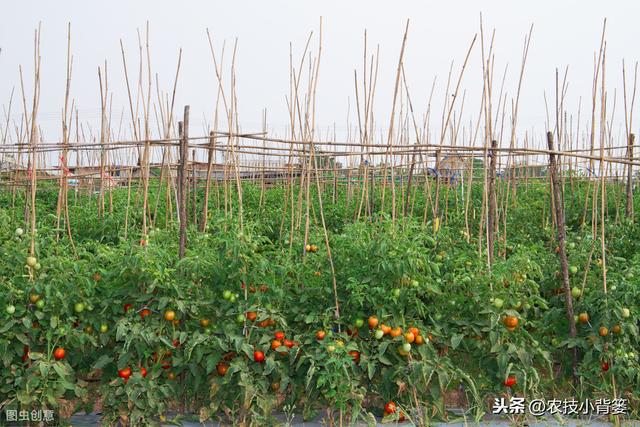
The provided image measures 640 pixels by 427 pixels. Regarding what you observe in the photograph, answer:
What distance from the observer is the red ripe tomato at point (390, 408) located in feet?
9.23

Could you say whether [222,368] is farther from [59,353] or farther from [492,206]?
[492,206]

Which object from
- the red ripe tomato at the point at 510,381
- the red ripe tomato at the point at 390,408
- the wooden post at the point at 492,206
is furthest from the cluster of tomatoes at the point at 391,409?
the wooden post at the point at 492,206

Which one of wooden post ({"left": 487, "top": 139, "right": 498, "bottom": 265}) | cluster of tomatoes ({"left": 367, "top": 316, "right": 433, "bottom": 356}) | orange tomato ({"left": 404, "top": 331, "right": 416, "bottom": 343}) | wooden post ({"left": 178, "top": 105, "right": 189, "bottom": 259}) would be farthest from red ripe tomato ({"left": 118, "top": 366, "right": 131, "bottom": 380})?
wooden post ({"left": 487, "top": 139, "right": 498, "bottom": 265})

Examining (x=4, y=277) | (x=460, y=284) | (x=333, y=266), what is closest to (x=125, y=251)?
(x=4, y=277)

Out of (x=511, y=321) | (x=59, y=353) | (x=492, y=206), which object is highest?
(x=492, y=206)

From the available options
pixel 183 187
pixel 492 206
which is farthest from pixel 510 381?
pixel 183 187

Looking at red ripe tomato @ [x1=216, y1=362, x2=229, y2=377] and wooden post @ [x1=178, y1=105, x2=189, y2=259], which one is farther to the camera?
wooden post @ [x1=178, y1=105, x2=189, y2=259]

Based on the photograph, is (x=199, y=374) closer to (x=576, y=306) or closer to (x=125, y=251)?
(x=125, y=251)

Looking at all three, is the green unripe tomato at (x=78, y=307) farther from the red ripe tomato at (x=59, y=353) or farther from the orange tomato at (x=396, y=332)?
the orange tomato at (x=396, y=332)

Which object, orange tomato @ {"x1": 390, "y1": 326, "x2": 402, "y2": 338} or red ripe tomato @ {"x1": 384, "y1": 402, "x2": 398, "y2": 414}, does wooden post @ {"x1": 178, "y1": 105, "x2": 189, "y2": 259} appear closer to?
orange tomato @ {"x1": 390, "y1": 326, "x2": 402, "y2": 338}

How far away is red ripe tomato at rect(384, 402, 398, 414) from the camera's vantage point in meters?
2.81

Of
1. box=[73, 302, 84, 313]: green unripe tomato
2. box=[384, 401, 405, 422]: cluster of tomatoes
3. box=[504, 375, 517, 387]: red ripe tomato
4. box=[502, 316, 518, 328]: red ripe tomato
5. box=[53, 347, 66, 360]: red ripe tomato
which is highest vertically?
box=[73, 302, 84, 313]: green unripe tomato

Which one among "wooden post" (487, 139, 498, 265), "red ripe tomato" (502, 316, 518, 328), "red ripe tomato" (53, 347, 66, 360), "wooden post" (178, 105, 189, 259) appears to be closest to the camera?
"red ripe tomato" (53, 347, 66, 360)

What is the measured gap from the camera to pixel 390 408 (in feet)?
9.23
